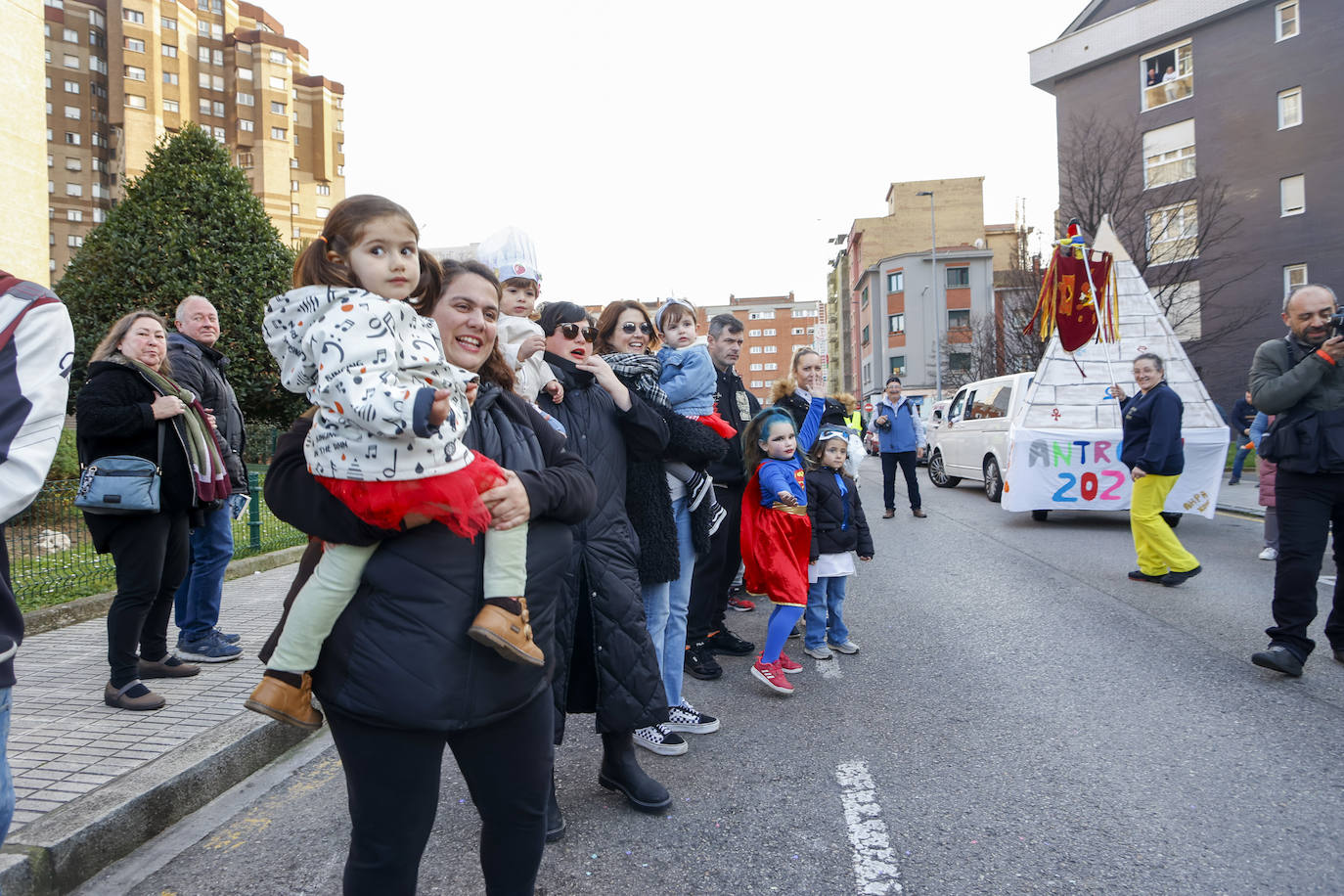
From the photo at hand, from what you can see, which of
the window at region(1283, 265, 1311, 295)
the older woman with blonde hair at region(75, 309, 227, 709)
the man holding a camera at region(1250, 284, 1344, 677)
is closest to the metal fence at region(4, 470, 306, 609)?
the older woman with blonde hair at region(75, 309, 227, 709)

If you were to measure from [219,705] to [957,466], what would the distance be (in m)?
14.3

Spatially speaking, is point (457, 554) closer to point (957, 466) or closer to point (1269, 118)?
point (957, 466)

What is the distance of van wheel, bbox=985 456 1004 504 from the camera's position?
13883 mm

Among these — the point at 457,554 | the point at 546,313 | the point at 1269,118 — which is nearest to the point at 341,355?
the point at 457,554

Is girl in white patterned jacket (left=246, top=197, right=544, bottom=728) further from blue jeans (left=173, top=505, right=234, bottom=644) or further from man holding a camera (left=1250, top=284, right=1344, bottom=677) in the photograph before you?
→ man holding a camera (left=1250, top=284, right=1344, bottom=677)

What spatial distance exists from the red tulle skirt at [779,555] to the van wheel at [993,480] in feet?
33.4

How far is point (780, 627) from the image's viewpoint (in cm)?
459

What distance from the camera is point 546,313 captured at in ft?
10.6

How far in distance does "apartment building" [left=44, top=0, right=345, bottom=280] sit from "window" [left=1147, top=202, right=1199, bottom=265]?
158 feet

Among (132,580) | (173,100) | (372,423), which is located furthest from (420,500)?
(173,100)

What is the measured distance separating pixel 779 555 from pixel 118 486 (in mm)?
3265

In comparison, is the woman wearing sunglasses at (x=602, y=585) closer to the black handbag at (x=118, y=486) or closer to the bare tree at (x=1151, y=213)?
the black handbag at (x=118, y=486)

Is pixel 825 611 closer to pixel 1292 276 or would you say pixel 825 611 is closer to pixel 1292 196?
pixel 1292 276

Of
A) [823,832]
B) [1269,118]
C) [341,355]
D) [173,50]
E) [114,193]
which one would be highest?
[173,50]
